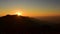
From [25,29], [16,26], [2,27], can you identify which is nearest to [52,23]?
[25,29]

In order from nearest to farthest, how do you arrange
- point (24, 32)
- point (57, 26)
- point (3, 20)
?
point (24, 32) < point (57, 26) < point (3, 20)

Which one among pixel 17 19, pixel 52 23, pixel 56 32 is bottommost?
pixel 56 32

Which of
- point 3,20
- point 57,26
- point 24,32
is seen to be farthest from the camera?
point 3,20

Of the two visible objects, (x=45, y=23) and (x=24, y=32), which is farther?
(x=45, y=23)

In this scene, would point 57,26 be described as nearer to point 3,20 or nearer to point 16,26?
point 16,26

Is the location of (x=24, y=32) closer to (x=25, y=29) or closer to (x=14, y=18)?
(x=25, y=29)

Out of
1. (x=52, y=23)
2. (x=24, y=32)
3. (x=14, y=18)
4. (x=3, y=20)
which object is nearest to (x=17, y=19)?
(x=14, y=18)

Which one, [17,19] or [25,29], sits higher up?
[17,19]
